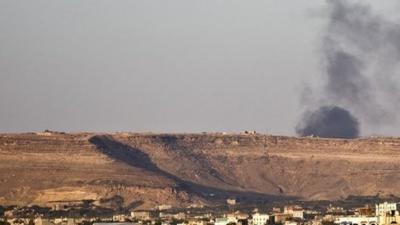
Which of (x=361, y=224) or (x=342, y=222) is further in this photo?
(x=342, y=222)

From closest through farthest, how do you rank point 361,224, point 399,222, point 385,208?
1. point 399,222
2. point 361,224
3. point 385,208

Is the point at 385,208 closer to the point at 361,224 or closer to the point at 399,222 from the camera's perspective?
the point at 361,224

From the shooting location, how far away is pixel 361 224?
556ft

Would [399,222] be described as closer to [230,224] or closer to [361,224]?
[361,224]

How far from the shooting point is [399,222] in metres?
142

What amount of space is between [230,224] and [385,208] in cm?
1438

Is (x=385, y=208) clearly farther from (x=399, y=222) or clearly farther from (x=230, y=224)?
(x=399, y=222)

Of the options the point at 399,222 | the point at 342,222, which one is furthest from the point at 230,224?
the point at 399,222

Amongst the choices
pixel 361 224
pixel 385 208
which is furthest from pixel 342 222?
pixel 361 224

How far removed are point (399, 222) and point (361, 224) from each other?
2766 cm

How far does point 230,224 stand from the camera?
199500 mm

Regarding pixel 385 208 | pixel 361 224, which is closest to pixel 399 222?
pixel 361 224

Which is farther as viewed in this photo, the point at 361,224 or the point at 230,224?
the point at 230,224

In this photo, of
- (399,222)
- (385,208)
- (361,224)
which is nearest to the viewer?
(399,222)
